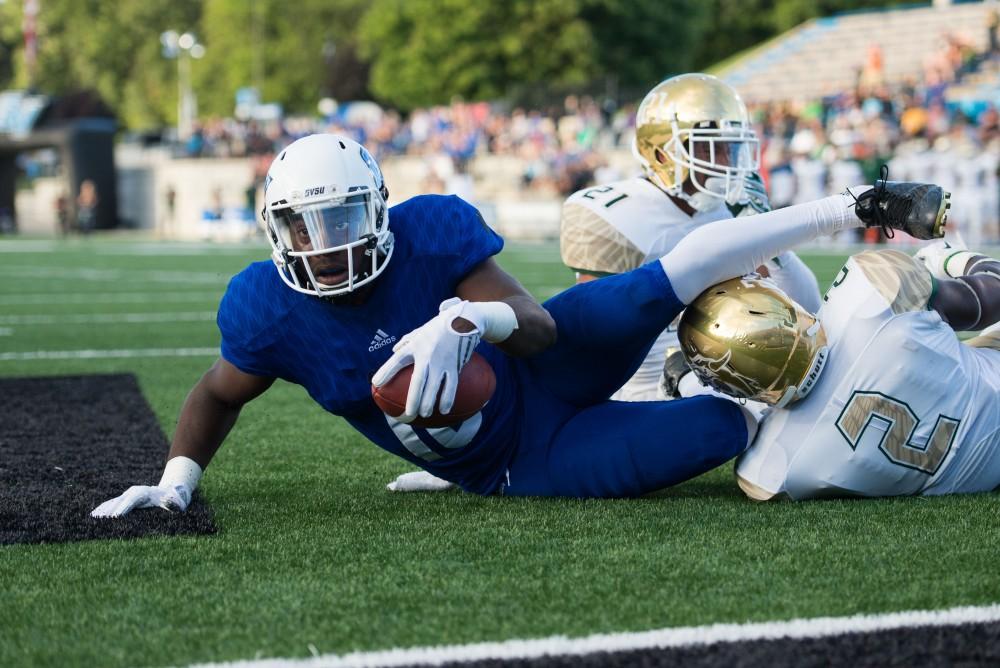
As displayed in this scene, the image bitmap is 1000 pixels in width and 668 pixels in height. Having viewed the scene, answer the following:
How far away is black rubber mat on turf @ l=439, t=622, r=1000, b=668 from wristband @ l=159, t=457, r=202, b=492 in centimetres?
160

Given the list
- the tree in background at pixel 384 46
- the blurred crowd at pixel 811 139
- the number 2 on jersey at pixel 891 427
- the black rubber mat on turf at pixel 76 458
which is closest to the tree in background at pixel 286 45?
the tree in background at pixel 384 46

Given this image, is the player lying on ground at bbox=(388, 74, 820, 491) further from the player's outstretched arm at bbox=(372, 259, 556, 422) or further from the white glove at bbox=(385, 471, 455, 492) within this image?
the player's outstretched arm at bbox=(372, 259, 556, 422)

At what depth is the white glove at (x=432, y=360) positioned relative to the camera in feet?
10.3

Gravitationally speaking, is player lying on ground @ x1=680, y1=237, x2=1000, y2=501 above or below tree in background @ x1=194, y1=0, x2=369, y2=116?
above

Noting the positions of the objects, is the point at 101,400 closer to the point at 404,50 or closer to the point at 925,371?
the point at 925,371

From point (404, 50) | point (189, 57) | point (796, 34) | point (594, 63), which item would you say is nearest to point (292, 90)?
point (189, 57)

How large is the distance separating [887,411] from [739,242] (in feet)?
1.95

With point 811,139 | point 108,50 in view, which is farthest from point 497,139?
point 108,50

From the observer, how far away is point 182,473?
3.77 meters

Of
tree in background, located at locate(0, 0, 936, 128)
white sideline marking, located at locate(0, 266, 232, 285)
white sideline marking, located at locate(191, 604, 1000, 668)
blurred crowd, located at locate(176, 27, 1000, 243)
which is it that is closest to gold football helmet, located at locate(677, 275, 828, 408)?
white sideline marking, located at locate(191, 604, 1000, 668)

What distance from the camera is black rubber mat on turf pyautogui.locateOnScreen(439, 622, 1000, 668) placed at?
2346mm

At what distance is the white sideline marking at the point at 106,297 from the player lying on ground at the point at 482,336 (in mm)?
8764

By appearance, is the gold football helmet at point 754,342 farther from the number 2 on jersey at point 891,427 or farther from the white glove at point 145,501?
the white glove at point 145,501

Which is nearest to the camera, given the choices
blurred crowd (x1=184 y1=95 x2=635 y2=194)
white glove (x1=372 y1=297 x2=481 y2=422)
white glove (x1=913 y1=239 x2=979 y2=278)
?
white glove (x1=372 y1=297 x2=481 y2=422)
